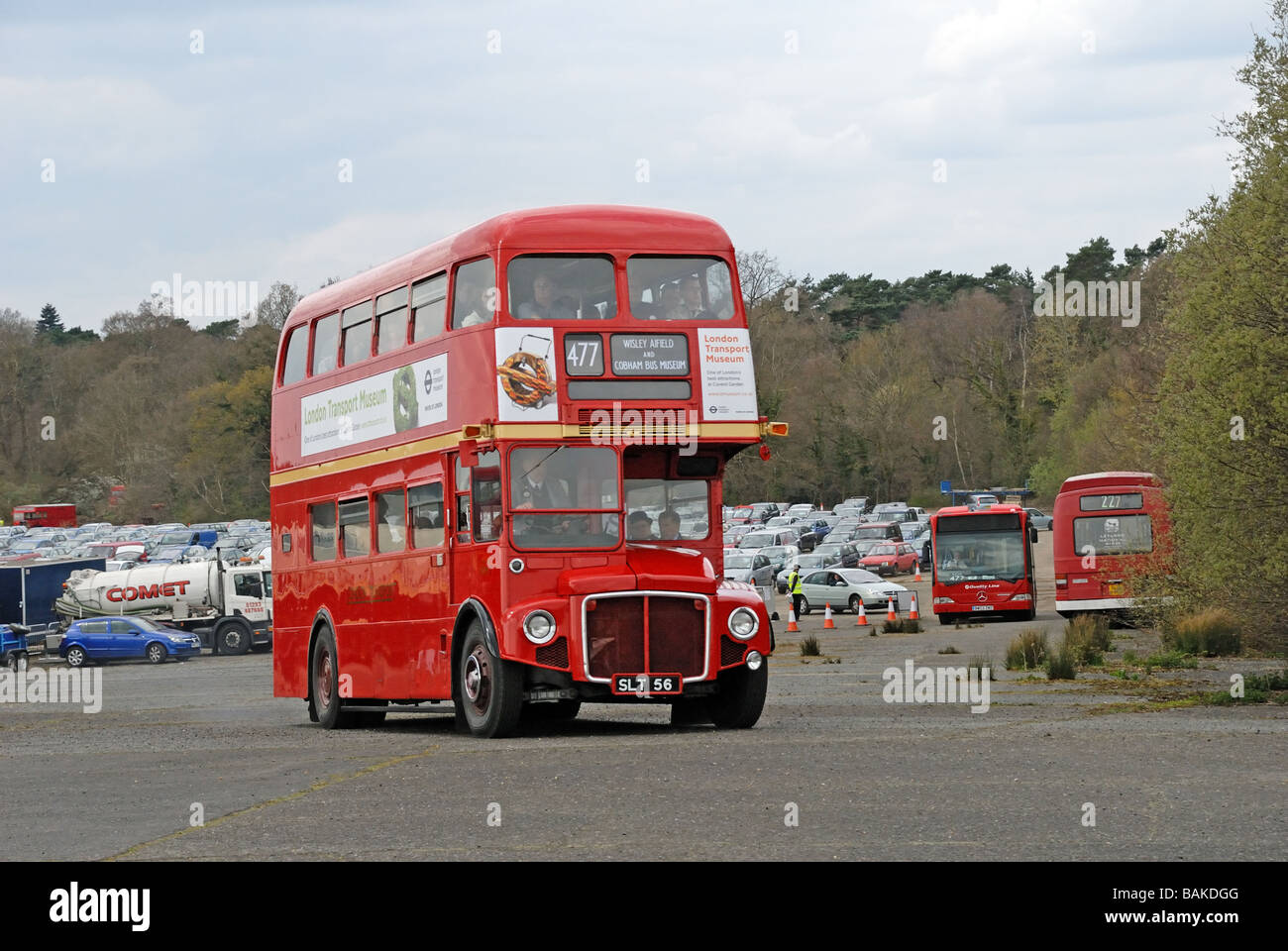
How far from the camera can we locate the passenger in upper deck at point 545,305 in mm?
16688

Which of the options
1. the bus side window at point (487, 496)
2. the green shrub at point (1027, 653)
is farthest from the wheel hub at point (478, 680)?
the green shrub at point (1027, 653)

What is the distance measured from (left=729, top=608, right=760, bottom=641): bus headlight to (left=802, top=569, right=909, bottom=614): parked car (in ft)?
124

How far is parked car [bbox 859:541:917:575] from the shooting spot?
71.1 metres

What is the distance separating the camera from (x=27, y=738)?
835 inches

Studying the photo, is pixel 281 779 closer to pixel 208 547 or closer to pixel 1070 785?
pixel 1070 785

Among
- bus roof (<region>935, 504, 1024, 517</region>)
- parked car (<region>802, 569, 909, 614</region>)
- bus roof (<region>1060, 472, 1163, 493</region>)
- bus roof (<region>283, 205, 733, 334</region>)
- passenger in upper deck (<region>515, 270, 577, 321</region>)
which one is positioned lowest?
parked car (<region>802, 569, 909, 614</region>)

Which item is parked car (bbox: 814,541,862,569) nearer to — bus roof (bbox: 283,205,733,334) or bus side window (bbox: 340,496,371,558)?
bus side window (bbox: 340,496,371,558)

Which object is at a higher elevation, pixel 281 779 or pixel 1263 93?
pixel 1263 93

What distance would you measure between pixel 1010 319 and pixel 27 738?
111 metres

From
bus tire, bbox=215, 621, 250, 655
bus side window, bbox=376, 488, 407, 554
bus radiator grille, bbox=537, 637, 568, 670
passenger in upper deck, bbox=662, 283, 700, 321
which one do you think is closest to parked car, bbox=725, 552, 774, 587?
bus tire, bbox=215, 621, 250, 655

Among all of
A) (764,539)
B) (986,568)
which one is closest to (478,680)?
(986,568)

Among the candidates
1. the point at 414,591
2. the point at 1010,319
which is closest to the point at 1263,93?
the point at 414,591

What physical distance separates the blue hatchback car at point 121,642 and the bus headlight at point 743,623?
36.1 metres

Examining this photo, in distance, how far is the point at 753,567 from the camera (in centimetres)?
6494
